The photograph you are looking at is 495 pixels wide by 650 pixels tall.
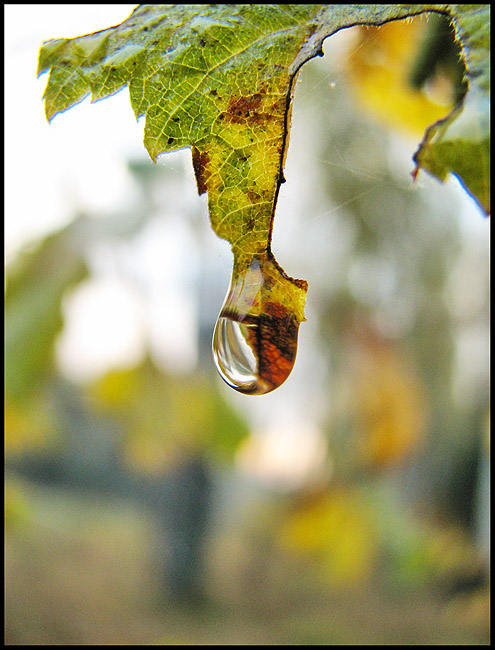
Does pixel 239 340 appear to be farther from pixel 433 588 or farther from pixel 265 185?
pixel 433 588

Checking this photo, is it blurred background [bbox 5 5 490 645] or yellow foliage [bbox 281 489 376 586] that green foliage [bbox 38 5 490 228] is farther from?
yellow foliage [bbox 281 489 376 586]

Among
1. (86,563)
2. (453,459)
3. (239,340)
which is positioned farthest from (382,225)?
(86,563)

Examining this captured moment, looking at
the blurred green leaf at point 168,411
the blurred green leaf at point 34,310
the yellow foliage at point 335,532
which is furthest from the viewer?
the yellow foliage at point 335,532

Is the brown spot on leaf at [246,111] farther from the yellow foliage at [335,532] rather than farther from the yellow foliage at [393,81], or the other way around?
the yellow foliage at [335,532]

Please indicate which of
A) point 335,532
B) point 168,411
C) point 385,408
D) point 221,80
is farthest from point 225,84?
point 385,408

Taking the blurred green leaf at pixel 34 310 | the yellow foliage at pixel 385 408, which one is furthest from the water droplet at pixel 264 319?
the yellow foliage at pixel 385 408

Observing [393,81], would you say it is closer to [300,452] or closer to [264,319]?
[264,319]

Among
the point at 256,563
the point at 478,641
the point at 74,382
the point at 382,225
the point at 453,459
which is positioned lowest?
the point at 478,641
